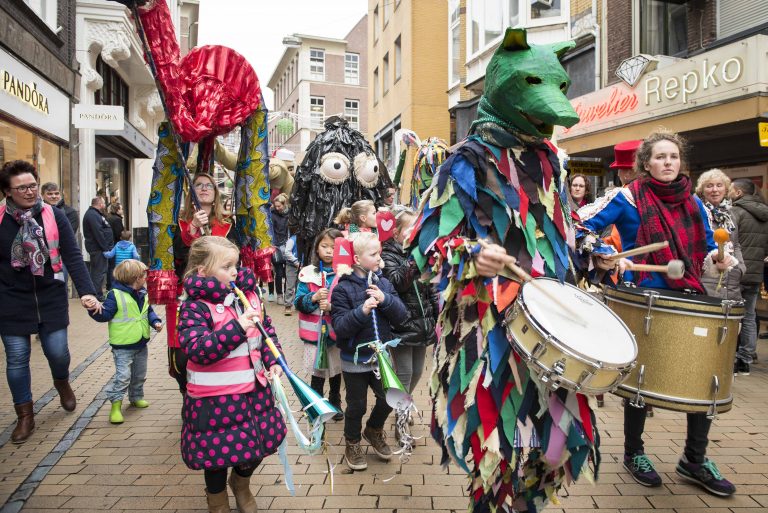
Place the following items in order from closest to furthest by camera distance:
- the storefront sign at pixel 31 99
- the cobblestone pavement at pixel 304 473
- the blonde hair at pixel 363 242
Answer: the cobblestone pavement at pixel 304 473
the blonde hair at pixel 363 242
the storefront sign at pixel 31 99

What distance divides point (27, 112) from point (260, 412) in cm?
815

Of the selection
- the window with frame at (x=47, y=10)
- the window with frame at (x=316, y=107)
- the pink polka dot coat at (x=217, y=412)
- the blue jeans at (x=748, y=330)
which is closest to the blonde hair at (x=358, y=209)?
the pink polka dot coat at (x=217, y=412)

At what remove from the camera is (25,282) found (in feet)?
13.6

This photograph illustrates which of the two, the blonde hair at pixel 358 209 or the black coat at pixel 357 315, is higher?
the blonde hair at pixel 358 209

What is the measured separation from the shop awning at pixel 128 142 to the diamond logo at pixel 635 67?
9.89 metres

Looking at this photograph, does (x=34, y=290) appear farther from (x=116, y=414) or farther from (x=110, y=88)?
(x=110, y=88)

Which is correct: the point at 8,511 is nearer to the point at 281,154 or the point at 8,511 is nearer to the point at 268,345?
the point at 268,345

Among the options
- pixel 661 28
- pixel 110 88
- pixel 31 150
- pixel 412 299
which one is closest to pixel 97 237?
pixel 31 150

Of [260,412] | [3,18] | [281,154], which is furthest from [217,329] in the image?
[3,18]

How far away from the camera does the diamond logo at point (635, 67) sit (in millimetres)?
9336

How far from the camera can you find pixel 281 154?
26.1 ft

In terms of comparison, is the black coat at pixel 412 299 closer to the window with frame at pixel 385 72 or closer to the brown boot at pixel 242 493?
the brown boot at pixel 242 493

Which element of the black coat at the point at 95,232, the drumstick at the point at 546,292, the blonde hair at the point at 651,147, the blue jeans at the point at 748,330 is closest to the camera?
the drumstick at the point at 546,292

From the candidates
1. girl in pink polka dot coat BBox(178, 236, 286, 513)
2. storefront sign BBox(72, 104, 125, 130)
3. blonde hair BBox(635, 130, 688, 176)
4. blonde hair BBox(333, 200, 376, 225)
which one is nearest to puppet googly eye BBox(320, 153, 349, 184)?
blonde hair BBox(333, 200, 376, 225)
